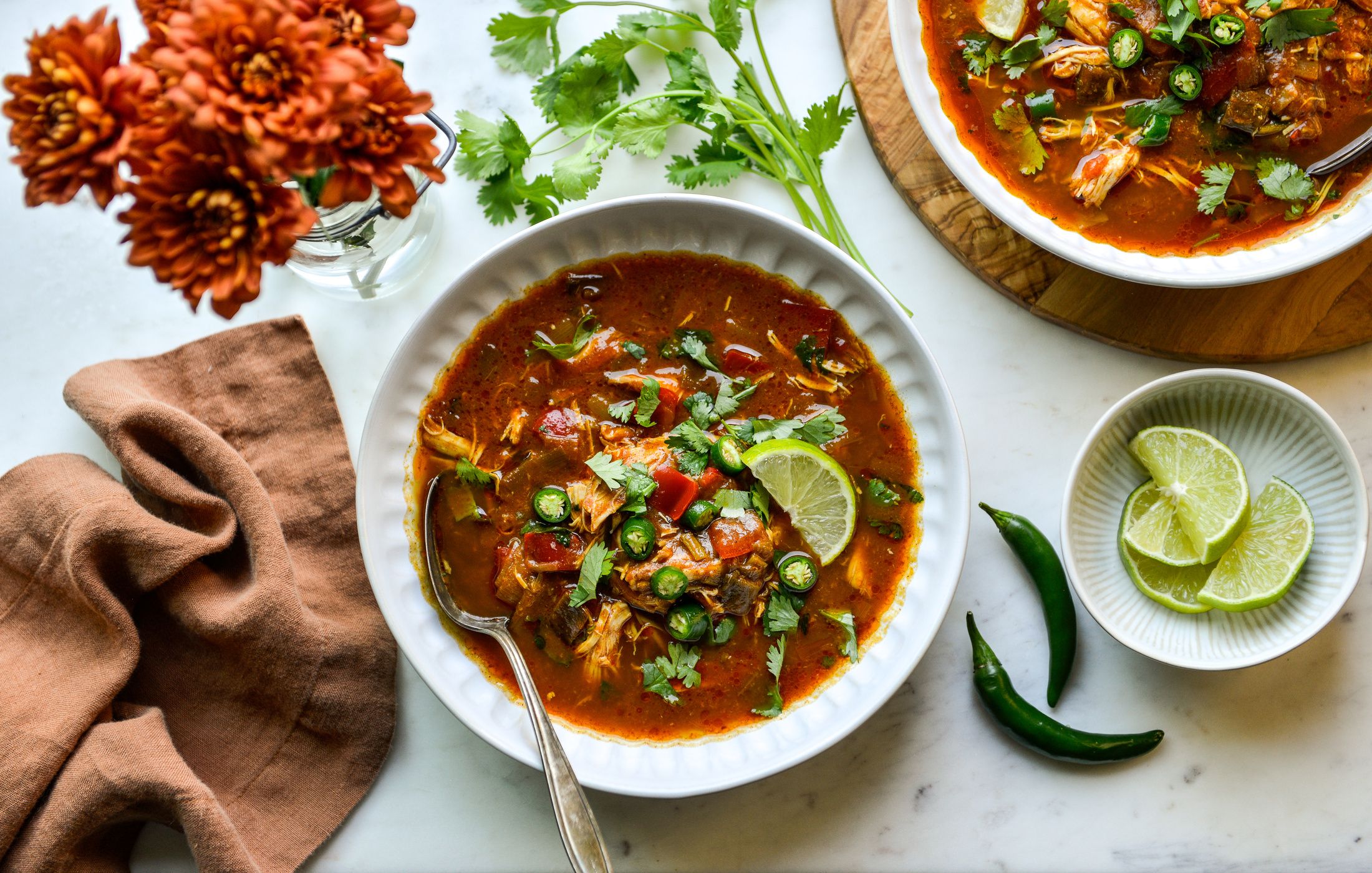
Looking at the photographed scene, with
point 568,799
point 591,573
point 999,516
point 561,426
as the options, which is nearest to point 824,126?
point 561,426

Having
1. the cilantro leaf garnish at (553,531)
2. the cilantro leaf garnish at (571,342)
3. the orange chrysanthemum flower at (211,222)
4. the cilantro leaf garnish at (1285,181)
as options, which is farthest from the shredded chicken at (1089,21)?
the orange chrysanthemum flower at (211,222)

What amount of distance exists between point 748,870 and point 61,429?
2.69m

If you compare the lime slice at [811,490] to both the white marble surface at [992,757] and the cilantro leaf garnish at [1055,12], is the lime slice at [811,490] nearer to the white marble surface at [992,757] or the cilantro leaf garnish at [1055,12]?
the white marble surface at [992,757]

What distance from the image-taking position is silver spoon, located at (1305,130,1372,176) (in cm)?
310

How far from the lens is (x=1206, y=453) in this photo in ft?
9.82

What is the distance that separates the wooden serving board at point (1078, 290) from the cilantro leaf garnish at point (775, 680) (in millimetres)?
1347

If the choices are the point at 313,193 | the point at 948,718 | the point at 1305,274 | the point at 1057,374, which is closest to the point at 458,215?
the point at 313,193

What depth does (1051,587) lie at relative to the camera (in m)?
3.11

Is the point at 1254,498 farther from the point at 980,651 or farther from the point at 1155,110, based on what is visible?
the point at 1155,110

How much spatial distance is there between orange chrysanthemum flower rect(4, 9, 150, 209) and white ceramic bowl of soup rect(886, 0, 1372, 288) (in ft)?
6.65

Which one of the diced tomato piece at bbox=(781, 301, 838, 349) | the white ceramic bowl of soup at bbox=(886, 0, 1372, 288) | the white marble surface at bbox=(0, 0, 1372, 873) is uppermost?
the white ceramic bowl of soup at bbox=(886, 0, 1372, 288)

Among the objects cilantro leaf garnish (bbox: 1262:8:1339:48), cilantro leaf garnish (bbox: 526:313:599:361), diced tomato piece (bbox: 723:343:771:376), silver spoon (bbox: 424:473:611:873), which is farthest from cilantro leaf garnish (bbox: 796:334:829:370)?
cilantro leaf garnish (bbox: 1262:8:1339:48)

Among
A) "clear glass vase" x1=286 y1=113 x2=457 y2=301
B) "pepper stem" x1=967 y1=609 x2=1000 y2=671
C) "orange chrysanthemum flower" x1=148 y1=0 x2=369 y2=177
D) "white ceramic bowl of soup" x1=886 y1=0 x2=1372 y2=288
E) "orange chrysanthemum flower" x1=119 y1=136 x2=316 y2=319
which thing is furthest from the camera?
"pepper stem" x1=967 y1=609 x2=1000 y2=671

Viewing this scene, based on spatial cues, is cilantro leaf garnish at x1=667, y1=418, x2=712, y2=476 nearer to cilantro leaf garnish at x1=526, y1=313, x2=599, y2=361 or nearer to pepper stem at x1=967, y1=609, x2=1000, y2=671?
cilantro leaf garnish at x1=526, y1=313, x2=599, y2=361
